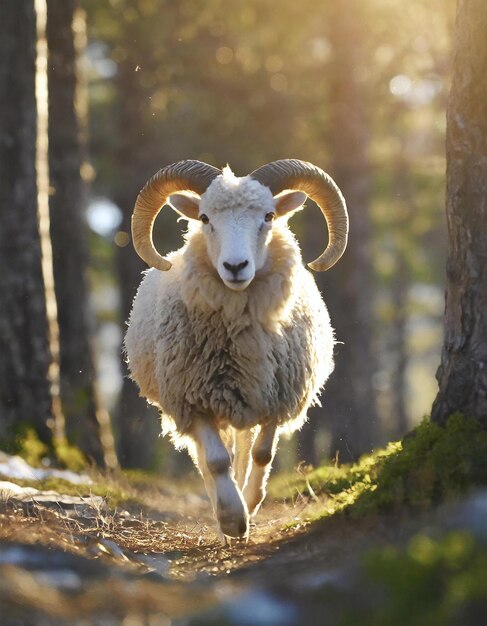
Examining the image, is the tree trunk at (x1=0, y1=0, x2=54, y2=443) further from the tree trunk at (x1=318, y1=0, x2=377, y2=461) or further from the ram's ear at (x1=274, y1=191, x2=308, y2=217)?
the tree trunk at (x1=318, y1=0, x2=377, y2=461)

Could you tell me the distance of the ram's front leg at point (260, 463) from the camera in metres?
7.71

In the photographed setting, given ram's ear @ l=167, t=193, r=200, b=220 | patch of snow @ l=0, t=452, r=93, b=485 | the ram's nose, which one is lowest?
patch of snow @ l=0, t=452, r=93, b=485

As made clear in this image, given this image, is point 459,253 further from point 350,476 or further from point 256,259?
point 350,476


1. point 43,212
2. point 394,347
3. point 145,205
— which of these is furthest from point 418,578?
point 394,347

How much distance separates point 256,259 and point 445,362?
157cm

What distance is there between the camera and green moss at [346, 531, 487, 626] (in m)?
3.88

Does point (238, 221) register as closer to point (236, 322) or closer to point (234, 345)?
point (236, 322)

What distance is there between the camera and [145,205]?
8461 mm

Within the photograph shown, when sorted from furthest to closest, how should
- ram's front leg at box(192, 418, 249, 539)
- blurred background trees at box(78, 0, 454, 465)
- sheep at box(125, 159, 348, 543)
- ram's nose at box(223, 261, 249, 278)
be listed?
blurred background trees at box(78, 0, 454, 465) → sheep at box(125, 159, 348, 543) → ram's nose at box(223, 261, 249, 278) → ram's front leg at box(192, 418, 249, 539)

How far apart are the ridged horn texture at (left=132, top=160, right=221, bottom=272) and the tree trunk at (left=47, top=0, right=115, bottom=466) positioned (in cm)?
486

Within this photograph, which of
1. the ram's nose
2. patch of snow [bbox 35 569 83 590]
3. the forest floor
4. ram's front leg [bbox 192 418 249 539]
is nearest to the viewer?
the forest floor

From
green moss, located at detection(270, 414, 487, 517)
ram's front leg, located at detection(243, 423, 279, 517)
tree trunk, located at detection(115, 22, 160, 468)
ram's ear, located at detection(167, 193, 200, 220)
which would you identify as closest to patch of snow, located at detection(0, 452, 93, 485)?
ram's front leg, located at detection(243, 423, 279, 517)

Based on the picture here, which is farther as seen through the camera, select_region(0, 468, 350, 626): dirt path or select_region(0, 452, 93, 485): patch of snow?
select_region(0, 452, 93, 485): patch of snow

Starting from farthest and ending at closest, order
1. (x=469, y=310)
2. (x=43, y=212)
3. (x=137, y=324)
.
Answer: (x=43, y=212)
(x=137, y=324)
(x=469, y=310)
